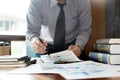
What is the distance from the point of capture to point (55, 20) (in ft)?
5.28

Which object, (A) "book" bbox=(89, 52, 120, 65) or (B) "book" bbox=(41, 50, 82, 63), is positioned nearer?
(A) "book" bbox=(89, 52, 120, 65)

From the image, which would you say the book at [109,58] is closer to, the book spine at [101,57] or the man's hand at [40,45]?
the book spine at [101,57]

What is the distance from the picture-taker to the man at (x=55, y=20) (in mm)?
1617

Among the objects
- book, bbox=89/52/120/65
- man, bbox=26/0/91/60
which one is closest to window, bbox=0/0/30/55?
man, bbox=26/0/91/60

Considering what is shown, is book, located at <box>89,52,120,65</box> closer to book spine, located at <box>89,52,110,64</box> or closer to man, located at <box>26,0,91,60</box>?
book spine, located at <box>89,52,110,64</box>

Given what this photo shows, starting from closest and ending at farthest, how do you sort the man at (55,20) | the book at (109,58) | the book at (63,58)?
1. the book at (109,58)
2. the book at (63,58)
3. the man at (55,20)

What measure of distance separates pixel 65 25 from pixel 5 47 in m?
0.99

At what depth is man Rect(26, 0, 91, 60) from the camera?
1617 mm

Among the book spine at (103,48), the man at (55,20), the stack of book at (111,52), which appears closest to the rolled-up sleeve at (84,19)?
the man at (55,20)

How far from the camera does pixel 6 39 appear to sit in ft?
8.54

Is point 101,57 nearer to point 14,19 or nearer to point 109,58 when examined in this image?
point 109,58

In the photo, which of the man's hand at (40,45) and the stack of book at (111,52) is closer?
the stack of book at (111,52)

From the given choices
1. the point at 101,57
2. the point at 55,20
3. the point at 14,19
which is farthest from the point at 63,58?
the point at 14,19

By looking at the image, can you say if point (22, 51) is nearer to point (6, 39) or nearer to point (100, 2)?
point (6, 39)
